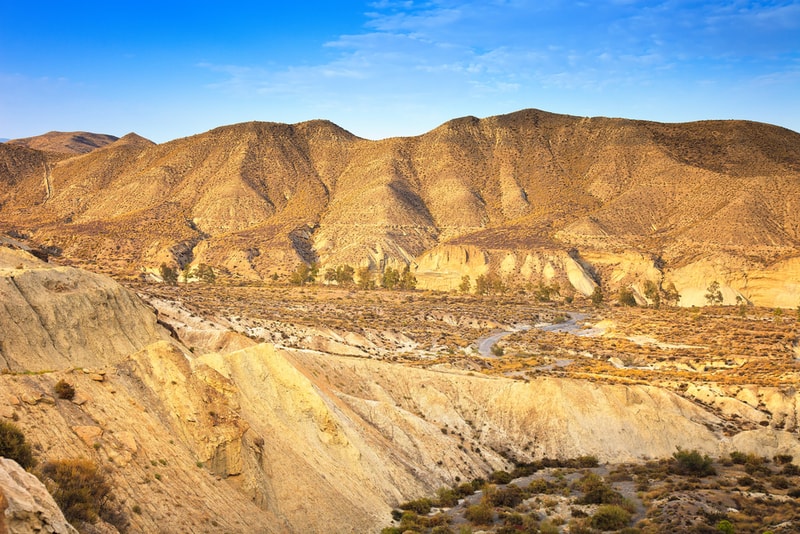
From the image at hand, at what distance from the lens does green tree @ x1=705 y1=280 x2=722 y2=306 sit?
362 feet

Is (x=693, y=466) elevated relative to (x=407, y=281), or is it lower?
lower

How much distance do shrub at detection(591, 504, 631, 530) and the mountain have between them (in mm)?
93297

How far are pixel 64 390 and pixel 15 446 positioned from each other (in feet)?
13.0

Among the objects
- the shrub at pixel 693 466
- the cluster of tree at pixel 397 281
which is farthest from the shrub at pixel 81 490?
the cluster of tree at pixel 397 281

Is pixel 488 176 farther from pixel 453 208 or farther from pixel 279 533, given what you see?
pixel 279 533

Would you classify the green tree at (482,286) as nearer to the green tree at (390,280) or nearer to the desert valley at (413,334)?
the desert valley at (413,334)

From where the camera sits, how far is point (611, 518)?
26.6 meters

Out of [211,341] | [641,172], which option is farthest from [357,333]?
[641,172]

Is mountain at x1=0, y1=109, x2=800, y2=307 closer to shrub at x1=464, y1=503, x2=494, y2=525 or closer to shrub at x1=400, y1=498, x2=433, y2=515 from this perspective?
shrub at x1=400, y1=498, x2=433, y2=515

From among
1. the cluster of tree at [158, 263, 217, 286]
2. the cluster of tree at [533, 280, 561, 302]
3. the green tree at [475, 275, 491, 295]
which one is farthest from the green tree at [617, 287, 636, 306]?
the cluster of tree at [158, 263, 217, 286]

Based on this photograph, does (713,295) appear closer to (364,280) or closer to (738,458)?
(364,280)

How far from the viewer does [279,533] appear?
21859 millimetres

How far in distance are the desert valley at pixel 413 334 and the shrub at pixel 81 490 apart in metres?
0.07

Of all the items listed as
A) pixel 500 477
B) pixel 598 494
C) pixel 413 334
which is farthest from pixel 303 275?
pixel 598 494
